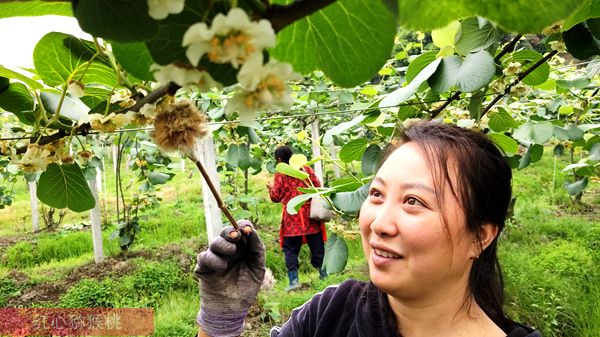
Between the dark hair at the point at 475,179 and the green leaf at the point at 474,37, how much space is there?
0.17 metres

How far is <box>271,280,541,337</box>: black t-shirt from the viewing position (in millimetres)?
968

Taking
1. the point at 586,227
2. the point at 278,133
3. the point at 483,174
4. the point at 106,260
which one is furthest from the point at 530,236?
the point at 483,174

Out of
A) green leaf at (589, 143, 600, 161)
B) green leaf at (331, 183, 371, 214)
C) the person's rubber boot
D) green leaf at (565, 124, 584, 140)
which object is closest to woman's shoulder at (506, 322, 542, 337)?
green leaf at (331, 183, 371, 214)

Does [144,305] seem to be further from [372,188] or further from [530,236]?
[530,236]

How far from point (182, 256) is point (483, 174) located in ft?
13.6

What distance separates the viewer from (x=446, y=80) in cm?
82

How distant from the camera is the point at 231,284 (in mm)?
1104

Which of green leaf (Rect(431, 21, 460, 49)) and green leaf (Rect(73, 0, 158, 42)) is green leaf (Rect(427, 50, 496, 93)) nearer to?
green leaf (Rect(431, 21, 460, 49))

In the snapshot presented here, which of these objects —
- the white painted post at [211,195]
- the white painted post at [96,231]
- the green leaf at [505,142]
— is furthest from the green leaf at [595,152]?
the white painted post at [96,231]

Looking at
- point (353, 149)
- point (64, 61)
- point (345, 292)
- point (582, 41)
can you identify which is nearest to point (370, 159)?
point (353, 149)

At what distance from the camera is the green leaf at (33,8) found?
29 cm

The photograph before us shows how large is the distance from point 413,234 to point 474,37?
36 centimetres

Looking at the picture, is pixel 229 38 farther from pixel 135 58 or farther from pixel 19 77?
pixel 19 77

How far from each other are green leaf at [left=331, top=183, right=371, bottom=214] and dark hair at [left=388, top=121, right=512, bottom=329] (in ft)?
0.68
